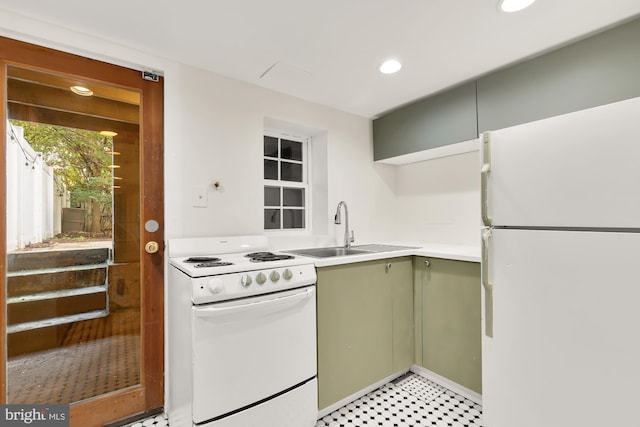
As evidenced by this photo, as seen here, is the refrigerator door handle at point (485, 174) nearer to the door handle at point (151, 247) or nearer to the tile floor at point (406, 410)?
the tile floor at point (406, 410)

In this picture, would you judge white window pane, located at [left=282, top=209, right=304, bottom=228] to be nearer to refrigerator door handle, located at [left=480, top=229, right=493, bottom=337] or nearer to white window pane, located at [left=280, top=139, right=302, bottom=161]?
white window pane, located at [left=280, top=139, right=302, bottom=161]

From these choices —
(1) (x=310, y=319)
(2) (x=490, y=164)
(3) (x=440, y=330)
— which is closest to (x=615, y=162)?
(2) (x=490, y=164)

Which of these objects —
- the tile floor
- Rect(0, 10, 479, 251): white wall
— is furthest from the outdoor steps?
the tile floor

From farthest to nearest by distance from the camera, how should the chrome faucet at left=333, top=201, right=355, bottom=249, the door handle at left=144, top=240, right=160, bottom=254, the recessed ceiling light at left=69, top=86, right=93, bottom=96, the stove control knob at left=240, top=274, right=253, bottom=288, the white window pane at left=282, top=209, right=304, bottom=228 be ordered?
the white window pane at left=282, top=209, right=304, bottom=228
the chrome faucet at left=333, top=201, right=355, bottom=249
the door handle at left=144, top=240, right=160, bottom=254
the recessed ceiling light at left=69, top=86, right=93, bottom=96
the stove control knob at left=240, top=274, right=253, bottom=288

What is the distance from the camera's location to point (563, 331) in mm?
1261

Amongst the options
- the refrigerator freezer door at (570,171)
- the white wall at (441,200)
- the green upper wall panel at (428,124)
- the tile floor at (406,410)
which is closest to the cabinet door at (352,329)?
the tile floor at (406,410)

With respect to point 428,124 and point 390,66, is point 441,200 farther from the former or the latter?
point 390,66

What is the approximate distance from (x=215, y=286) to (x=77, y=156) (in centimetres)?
118

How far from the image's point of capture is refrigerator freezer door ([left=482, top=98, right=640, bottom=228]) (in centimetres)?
111

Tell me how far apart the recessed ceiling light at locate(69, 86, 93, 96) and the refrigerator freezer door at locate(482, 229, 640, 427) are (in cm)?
239

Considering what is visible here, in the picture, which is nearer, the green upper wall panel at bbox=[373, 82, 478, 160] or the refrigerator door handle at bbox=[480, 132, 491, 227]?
the refrigerator door handle at bbox=[480, 132, 491, 227]

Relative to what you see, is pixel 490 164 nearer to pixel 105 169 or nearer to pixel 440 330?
pixel 440 330

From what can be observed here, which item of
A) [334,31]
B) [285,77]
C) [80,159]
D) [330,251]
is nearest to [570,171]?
[334,31]

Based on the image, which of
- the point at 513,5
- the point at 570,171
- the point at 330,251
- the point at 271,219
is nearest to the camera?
the point at 570,171
